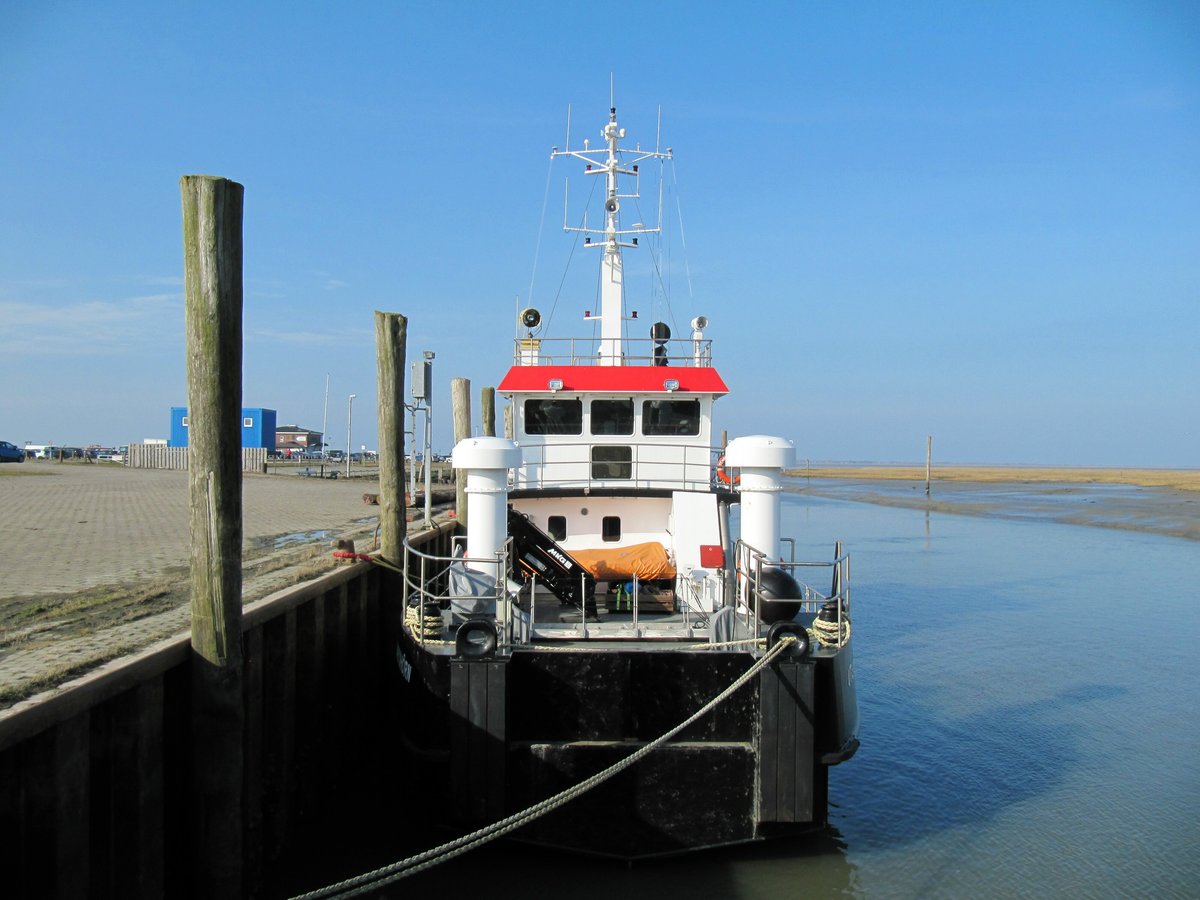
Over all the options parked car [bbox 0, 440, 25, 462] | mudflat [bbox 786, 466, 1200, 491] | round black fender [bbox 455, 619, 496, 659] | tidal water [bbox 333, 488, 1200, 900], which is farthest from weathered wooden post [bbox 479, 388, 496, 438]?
mudflat [bbox 786, 466, 1200, 491]

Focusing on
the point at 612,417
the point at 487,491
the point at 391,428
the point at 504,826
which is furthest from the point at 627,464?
the point at 504,826

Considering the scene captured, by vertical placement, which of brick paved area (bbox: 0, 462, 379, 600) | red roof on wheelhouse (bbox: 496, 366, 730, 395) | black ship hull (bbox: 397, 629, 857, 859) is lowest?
black ship hull (bbox: 397, 629, 857, 859)

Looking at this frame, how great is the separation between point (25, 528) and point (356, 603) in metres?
9.23

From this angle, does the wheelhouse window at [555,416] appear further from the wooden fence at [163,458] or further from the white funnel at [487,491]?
the wooden fence at [163,458]

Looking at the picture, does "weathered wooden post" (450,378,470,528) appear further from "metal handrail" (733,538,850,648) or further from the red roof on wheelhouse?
"metal handrail" (733,538,850,648)

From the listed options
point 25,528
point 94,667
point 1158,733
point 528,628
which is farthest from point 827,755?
point 25,528

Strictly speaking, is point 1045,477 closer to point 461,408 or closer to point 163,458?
point 163,458

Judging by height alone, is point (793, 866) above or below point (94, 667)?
below

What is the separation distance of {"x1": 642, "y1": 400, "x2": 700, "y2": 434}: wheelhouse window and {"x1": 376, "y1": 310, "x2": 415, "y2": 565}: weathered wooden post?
3589mm

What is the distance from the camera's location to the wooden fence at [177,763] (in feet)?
16.3

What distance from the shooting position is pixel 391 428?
12469 mm

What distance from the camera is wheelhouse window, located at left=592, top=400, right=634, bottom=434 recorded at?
13547mm

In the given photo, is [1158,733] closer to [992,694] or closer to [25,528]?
[992,694]

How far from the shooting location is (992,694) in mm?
15539
